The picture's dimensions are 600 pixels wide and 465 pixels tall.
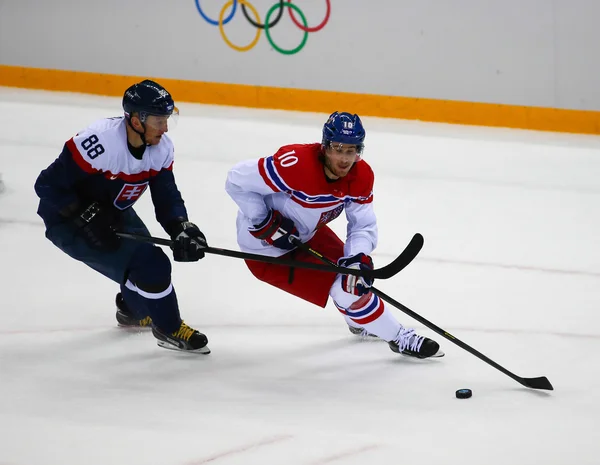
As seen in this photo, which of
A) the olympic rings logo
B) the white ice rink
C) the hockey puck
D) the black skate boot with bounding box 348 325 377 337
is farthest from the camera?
the olympic rings logo

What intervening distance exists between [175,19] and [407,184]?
307 centimetres

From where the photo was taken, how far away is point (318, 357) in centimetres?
309

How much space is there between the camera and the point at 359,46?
711 cm

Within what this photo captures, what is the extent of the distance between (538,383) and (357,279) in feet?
2.25

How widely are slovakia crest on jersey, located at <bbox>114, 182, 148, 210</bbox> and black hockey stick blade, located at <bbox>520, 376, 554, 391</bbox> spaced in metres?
1.49

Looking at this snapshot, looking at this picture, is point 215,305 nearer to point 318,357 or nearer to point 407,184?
point 318,357

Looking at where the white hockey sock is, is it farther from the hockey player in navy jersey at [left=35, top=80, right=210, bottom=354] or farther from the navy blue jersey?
the navy blue jersey

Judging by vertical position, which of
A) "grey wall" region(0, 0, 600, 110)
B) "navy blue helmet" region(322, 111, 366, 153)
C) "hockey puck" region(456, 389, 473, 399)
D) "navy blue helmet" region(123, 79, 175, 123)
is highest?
"grey wall" region(0, 0, 600, 110)

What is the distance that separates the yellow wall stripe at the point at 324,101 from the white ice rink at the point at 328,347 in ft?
4.00

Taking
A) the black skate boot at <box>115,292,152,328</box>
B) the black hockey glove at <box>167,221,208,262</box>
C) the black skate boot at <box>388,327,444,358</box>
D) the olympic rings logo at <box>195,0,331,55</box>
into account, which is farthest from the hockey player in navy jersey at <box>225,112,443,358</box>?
the olympic rings logo at <box>195,0,331,55</box>

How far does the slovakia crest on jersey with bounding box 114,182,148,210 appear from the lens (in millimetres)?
3014

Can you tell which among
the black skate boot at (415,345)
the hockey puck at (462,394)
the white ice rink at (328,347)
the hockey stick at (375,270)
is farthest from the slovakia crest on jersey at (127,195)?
the hockey puck at (462,394)

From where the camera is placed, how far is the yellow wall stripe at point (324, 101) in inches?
271

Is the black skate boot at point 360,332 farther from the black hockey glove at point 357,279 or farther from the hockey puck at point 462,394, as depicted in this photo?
the hockey puck at point 462,394
